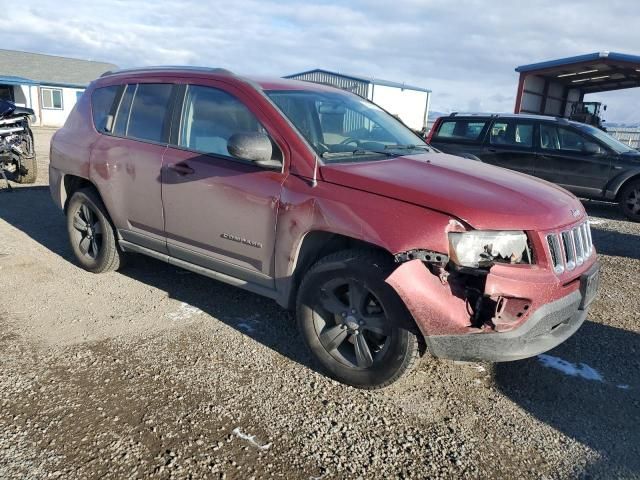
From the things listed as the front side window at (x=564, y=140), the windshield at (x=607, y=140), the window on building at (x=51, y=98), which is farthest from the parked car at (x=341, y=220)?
the window on building at (x=51, y=98)

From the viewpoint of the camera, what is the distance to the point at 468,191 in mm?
2947

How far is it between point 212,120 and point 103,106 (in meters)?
1.52

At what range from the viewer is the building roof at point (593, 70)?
57.0ft

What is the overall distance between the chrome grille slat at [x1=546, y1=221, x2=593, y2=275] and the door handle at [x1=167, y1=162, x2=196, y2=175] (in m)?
2.44

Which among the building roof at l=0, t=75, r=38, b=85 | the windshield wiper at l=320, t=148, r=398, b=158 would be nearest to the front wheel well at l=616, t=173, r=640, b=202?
the windshield wiper at l=320, t=148, r=398, b=158

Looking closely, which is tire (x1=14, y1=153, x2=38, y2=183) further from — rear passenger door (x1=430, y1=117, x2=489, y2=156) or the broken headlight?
the broken headlight

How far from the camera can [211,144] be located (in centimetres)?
379

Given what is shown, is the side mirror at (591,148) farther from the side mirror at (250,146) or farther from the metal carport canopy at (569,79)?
the metal carport canopy at (569,79)

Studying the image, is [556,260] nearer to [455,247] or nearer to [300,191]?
[455,247]

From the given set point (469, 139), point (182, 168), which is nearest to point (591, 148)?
point (469, 139)

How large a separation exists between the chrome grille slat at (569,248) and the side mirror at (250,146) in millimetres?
1743

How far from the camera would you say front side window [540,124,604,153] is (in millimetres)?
9195

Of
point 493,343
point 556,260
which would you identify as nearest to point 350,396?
point 493,343

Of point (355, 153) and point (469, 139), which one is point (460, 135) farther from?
point (355, 153)
